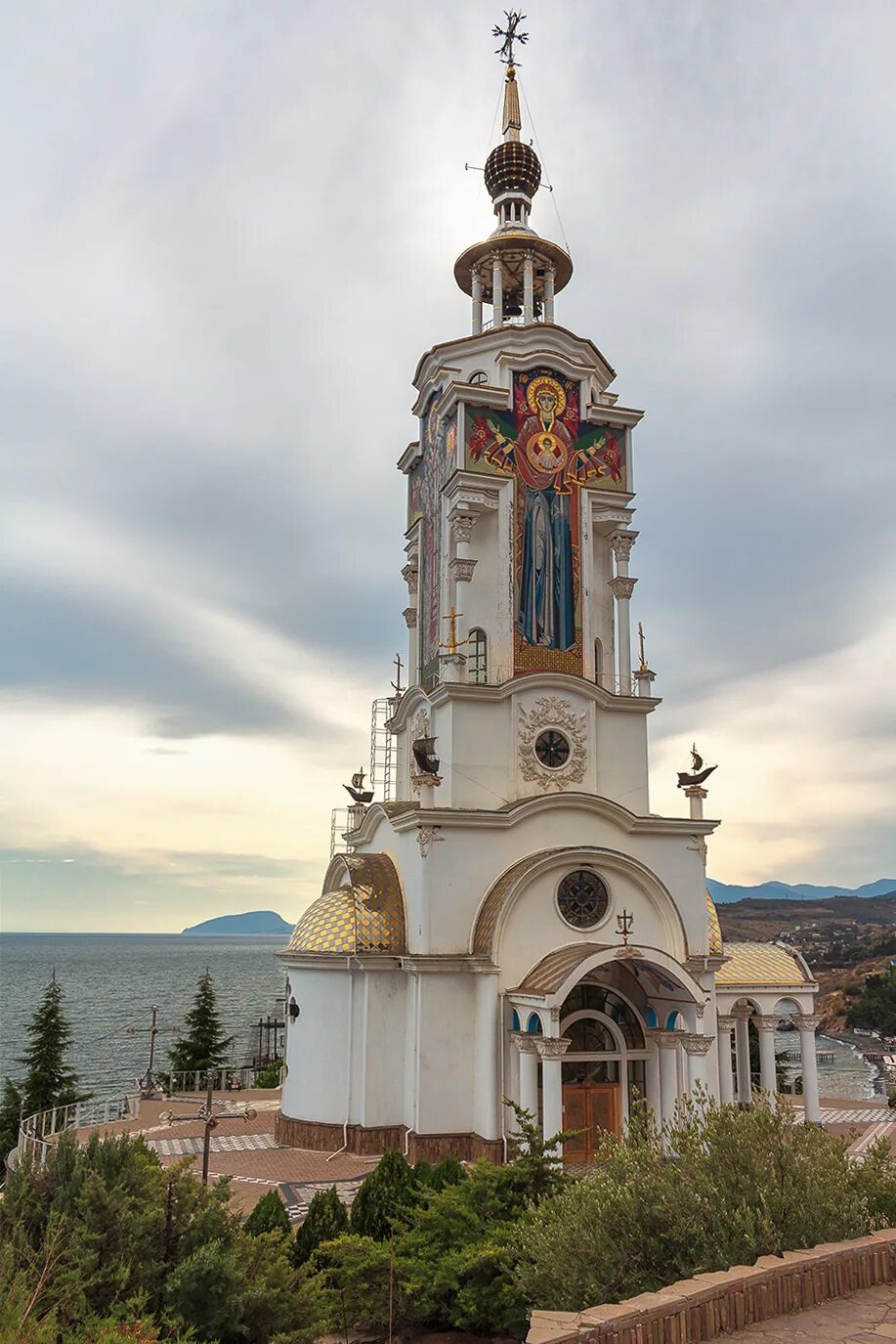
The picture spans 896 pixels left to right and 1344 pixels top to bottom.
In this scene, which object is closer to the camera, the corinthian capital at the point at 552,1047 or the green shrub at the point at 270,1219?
the green shrub at the point at 270,1219

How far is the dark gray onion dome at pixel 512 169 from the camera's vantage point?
2703 centimetres

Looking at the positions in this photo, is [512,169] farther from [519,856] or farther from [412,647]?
[519,856]

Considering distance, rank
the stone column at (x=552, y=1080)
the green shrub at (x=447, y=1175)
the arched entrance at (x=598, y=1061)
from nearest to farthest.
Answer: the green shrub at (x=447, y=1175), the stone column at (x=552, y=1080), the arched entrance at (x=598, y=1061)

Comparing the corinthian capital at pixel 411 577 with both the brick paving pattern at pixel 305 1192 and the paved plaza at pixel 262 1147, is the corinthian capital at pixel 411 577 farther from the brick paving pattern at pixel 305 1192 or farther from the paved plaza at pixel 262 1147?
the brick paving pattern at pixel 305 1192

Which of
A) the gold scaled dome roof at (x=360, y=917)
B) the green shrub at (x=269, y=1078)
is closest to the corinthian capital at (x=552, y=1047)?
the gold scaled dome roof at (x=360, y=917)

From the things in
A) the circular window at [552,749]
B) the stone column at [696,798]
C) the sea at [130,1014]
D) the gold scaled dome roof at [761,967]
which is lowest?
the sea at [130,1014]

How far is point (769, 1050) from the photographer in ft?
77.2

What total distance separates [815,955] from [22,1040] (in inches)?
3028

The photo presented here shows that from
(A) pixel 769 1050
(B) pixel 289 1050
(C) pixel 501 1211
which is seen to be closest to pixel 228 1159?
(B) pixel 289 1050

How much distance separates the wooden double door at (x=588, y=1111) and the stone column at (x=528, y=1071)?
4.25 feet

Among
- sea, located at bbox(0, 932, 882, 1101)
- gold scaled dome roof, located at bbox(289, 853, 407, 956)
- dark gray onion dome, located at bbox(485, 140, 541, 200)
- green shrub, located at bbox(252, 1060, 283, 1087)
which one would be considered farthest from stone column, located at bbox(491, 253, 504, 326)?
sea, located at bbox(0, 932, 882, 1101)

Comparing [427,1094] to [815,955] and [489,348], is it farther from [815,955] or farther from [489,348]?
[815,955]

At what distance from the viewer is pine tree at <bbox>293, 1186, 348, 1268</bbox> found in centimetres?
1252

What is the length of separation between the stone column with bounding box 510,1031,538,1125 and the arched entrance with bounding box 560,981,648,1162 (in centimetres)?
120
